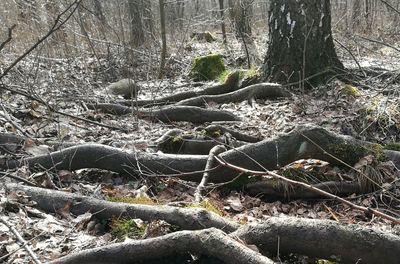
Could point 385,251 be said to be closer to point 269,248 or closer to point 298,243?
point 298,243

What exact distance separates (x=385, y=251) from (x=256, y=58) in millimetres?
7411

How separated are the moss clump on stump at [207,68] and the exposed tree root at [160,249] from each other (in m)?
6.98

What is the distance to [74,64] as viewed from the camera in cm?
955

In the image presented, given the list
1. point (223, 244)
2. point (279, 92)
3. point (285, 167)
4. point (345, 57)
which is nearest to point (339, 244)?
point (223, 244)

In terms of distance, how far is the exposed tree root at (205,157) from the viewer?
13.5ft

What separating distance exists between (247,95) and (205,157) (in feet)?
9.71

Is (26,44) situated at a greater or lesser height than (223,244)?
greater

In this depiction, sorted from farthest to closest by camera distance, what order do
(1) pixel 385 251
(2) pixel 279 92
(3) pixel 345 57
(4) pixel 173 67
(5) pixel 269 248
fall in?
1. (4) pixel 173 67
2. (3) pixel 345 57
3. (2) pixel 279 92
4. (5) pixel 269 248
5. (1) pixel 385 251

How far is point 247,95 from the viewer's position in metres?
7.10

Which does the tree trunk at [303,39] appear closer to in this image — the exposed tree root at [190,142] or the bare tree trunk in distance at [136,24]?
the exposed tree root at [190,142]

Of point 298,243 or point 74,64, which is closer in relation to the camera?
point 298,243

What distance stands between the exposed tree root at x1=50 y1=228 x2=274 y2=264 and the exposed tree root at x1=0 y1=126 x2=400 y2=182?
1.36 meters

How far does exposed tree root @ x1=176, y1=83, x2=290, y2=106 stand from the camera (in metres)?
6.89

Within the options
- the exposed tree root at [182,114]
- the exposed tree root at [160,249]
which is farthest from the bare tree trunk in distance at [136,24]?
the exposed tree root at [160,249]
